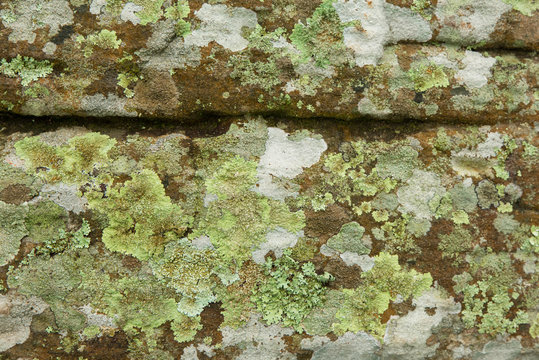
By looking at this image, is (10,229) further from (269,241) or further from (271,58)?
(271,58)

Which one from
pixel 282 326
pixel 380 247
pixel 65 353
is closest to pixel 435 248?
pixel 380 247

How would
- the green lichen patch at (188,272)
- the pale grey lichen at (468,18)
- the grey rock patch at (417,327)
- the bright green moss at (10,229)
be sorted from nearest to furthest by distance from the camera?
the bright green moss at (10,229) → the green lichen patch at (188,272) → the grey rock patch at (417,327) → the pale grey lichen at (468,18)

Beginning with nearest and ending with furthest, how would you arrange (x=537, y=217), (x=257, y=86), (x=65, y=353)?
(x=65, y=353), (x=257, y=86), (x=537, y=217)

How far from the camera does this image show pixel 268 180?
8.89ft

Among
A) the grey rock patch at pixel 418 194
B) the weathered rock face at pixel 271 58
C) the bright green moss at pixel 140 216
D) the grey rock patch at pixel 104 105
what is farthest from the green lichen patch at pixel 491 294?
the grey rock patch at pixel 104 105

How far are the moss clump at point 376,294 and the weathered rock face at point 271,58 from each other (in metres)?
1.01

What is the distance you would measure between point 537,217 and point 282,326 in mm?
1873

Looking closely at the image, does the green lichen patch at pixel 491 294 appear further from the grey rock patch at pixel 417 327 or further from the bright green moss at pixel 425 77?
the bright green moss at pixel 425 77

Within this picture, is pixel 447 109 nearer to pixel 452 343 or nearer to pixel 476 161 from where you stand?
pixel 476 161

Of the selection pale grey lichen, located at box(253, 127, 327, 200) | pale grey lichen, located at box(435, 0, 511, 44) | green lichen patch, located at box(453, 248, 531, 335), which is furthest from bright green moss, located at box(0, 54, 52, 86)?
green lichen patch, located at box(453, 248, 531, 335)

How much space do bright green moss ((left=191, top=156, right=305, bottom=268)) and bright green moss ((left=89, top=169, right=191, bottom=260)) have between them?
0.58ft

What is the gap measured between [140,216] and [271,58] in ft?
4.18

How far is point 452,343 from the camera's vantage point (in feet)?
9.27

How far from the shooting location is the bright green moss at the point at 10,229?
2.52 meters
